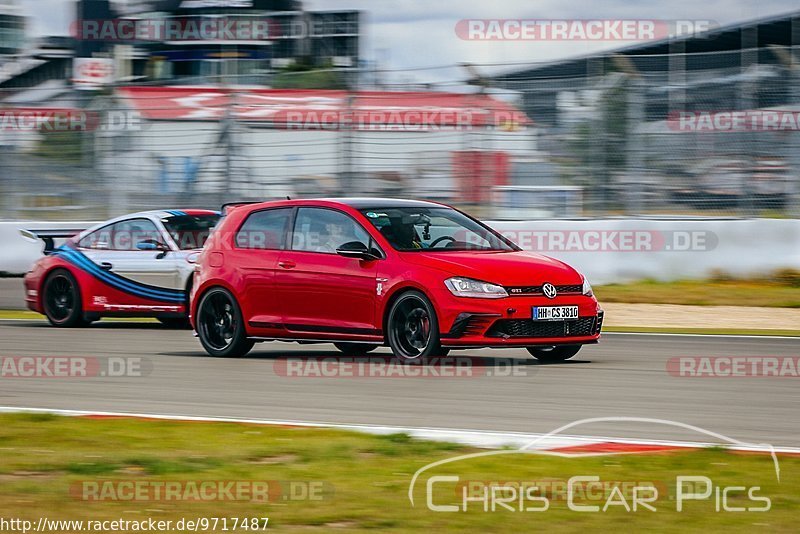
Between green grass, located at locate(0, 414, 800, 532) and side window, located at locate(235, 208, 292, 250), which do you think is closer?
green grass, located at locate(0, 414, 800, 532)

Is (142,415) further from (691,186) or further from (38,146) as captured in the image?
(38,146)

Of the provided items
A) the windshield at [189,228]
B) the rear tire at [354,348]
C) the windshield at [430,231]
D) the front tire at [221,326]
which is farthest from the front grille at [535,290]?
the windshield at [189,228]

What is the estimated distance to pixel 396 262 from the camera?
10.9 metres

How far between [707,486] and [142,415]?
3879 millimetres

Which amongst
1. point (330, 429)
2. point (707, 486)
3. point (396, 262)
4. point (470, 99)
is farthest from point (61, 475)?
point (470, 99)

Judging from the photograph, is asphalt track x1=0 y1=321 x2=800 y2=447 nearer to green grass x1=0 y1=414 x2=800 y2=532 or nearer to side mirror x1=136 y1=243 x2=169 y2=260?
green grass x1=0 y1=414 x2=800 y2=532

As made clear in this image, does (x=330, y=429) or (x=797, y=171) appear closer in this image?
(x=330, y=429)

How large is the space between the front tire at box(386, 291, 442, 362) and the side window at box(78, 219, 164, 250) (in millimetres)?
4785

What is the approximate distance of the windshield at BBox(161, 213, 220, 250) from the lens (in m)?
14.8

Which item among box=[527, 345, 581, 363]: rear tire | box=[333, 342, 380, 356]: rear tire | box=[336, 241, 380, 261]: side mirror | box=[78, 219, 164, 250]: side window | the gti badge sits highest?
box=[336, 241, 380, 261]: side mirror

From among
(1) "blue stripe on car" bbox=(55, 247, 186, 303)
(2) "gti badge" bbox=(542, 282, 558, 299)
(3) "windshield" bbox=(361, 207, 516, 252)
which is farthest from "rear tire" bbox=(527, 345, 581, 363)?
(1) "blue stripe on car" bbox=(55, 247, 186, 303)

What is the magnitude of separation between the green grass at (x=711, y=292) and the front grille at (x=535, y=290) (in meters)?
7.32

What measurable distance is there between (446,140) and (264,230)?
25.4 ft

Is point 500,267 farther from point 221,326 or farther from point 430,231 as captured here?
point 221,326
